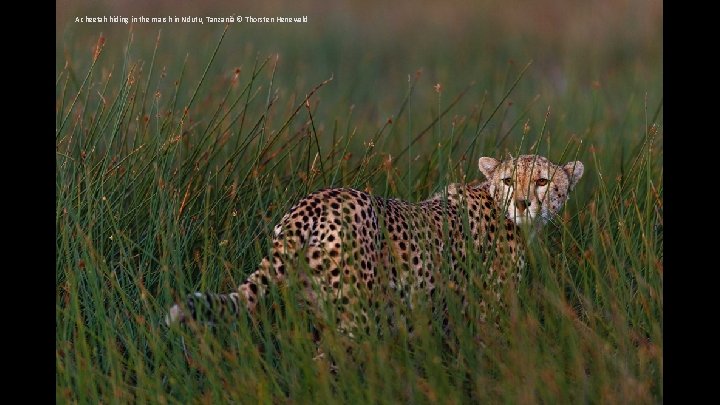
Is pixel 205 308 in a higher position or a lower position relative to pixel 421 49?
lower

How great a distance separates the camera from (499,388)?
4.05 metres

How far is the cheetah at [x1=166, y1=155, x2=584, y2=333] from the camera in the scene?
456 centimetres

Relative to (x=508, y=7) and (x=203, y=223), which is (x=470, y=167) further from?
A: (x=508, y=7)

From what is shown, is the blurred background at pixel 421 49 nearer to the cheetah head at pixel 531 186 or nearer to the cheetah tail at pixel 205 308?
the cheetah head at pixel 531 186

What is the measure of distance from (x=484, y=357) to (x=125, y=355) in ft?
4.54

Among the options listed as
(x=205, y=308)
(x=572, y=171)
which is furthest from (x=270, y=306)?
(x=572, y=171)

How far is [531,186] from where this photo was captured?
16.6 ft

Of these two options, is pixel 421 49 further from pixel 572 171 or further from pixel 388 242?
pixel 388 242

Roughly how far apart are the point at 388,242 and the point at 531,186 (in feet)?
2.48

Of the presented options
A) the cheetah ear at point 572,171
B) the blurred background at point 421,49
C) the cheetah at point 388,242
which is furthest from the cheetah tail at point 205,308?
the blurred background at point 421,49

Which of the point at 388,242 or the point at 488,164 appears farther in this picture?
the point at 488,164

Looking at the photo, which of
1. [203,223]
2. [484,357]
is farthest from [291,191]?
[484,357]

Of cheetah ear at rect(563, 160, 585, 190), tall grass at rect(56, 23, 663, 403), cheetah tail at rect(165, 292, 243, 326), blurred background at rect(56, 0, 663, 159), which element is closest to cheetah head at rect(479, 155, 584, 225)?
cheetah ear at rect(563, 160, 585, 190)

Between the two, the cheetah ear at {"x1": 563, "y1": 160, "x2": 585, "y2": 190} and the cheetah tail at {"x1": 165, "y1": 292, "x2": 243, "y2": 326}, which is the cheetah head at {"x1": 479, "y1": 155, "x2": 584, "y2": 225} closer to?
the cheetah ear at {"x1": 563, "y1": 160, "x2": 585, "y2": 190}
